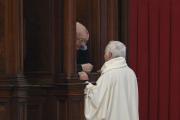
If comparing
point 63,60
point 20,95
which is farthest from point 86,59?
point 20,95

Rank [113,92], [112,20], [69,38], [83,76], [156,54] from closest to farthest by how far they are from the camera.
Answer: [113,92]
[83,76]
[69,38]
[112,20]
[156,54]

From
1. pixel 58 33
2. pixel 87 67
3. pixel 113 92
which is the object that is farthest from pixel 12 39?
pixel 113 92

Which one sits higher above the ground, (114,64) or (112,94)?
(114,64)

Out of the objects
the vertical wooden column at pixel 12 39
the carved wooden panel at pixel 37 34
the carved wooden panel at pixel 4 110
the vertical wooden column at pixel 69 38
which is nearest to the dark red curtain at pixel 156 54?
the vertical wooden column at pixel 69 38

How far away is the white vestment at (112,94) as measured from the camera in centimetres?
654

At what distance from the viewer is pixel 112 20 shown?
786 cm

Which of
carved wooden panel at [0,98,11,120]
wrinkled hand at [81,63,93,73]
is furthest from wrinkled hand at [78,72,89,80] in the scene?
carved wooden panel at [0,98,11,120]

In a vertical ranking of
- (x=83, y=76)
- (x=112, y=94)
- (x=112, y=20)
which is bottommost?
(x=112, y=94)

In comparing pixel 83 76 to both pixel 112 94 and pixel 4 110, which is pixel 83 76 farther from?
pixel 4 110

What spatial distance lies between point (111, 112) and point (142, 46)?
1.74 meters

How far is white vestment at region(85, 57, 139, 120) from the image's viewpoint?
6.54 metres

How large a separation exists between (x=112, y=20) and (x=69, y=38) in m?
0.75

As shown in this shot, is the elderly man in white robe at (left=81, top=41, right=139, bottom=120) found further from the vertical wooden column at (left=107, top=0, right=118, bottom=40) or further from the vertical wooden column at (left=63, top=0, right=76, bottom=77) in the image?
the vertical wooden column at (left=107, top=0, right=118, bottom=40)

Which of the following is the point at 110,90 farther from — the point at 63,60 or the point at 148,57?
the point at 148,57
